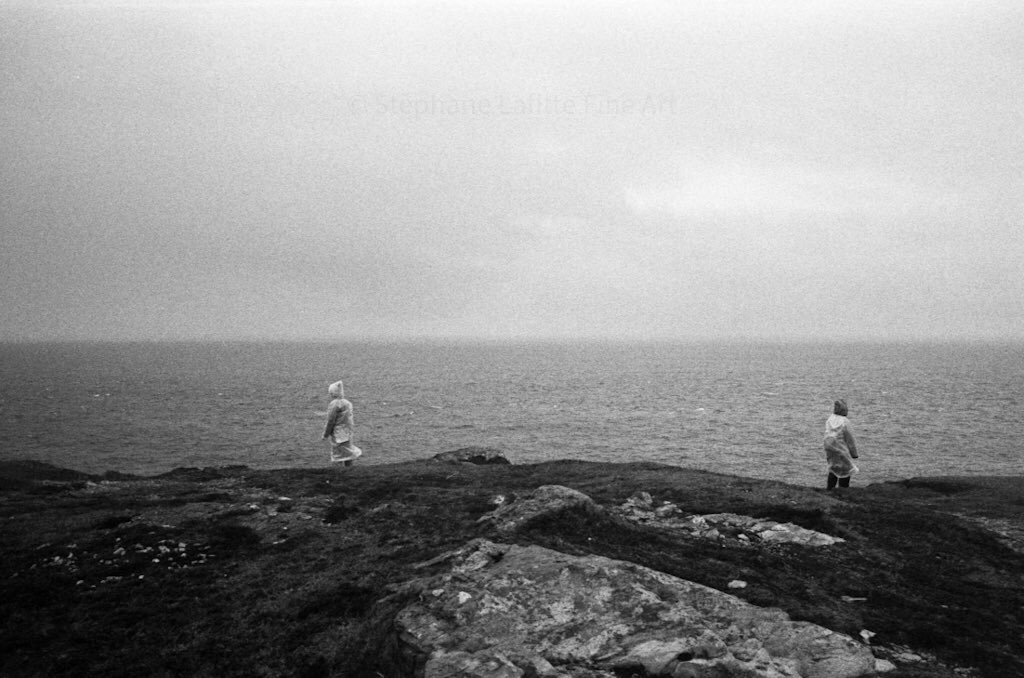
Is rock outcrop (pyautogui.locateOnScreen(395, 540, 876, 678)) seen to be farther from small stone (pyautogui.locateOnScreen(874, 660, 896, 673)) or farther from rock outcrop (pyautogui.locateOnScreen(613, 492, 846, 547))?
rock outcrop (pyautogui.locateOnScreen(613, 492, 846, 547))

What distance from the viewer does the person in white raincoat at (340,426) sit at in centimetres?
2067

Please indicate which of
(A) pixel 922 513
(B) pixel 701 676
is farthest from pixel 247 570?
(A) pixel 922 513

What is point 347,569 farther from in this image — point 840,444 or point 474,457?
point 474,457

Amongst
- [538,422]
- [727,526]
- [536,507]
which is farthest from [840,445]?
[538,422]

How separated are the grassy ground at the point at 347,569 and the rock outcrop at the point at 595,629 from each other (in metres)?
0.57

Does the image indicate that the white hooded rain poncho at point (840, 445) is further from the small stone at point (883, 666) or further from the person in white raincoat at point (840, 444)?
the small stone at point (883, 666)

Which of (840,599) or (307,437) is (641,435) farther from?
(840,599)

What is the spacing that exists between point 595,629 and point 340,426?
15891 millimetres

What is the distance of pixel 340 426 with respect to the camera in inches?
834

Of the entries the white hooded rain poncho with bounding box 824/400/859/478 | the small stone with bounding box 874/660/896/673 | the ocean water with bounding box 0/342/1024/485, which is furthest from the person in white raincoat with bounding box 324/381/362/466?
the ocean water with bounding box 0/342/1024/485

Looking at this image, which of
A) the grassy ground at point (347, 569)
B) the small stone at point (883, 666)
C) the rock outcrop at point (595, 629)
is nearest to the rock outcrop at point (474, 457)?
the grassy ground at point (347, 569)

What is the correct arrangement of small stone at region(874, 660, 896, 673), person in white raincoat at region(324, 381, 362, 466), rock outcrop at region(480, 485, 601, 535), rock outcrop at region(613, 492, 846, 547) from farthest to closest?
person in white raincoat at region(324, 381, 362, 466) → rock outcrop at region(613, 492, 846, 547) → rock outcrop at region(480, 485, 601, 535) → small stone at region(874, 660, 896, 673)

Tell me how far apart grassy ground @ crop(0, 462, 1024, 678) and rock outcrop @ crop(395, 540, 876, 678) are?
57cm

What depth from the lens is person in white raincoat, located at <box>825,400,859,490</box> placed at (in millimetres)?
17750
